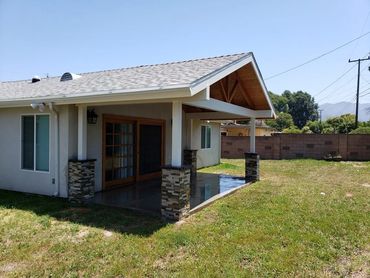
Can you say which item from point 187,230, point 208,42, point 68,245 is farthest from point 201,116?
point 68,245

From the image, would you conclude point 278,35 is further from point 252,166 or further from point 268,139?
point 268,139

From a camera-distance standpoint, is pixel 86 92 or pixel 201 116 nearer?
pixel 86 92

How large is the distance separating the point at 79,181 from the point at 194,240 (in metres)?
3.65

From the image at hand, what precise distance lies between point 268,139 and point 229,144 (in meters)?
2.82

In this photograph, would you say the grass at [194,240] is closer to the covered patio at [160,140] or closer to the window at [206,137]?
the covered patio at [160,140]

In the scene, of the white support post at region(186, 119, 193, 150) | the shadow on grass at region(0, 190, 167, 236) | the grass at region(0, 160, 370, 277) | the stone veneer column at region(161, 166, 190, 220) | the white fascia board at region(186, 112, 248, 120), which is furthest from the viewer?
the white support post at region(186, 119, 193, 150)

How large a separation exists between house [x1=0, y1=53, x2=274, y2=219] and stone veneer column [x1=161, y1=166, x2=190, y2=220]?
0.20 meters

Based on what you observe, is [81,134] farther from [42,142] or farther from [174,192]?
[174,192]

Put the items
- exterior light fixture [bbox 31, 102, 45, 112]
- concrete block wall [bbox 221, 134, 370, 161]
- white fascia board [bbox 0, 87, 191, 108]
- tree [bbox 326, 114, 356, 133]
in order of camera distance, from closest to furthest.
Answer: white fascia board [bbox 0, 87, 191, 108] < exterior light fixture [bbox 31, 102, 45, 112] < concrete block wall [bbox 221, 134, 370, 161] < tree [bbox 326, 114, 356, 133]

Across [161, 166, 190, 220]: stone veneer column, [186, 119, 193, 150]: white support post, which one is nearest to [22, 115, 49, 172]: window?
[161, 166, 190, 220]: stone veneer column

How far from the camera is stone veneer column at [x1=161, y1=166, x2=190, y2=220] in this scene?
6117 mm

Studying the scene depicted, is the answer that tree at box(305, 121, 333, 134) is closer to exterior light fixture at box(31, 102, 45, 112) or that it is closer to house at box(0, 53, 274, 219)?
house at box(0, 53, 274, 219)

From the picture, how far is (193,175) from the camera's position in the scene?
1253cm

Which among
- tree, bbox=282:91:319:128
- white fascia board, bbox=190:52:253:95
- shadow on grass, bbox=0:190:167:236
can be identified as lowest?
shadow on grass, bbox=0:190:167:236
